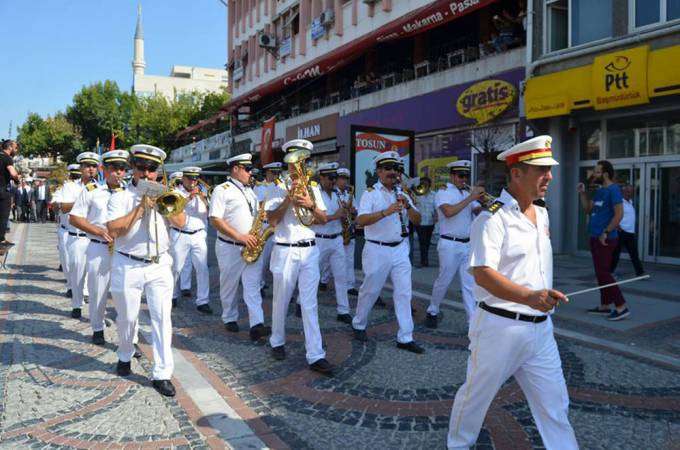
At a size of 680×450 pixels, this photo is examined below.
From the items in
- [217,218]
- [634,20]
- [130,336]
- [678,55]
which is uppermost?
[634,20]

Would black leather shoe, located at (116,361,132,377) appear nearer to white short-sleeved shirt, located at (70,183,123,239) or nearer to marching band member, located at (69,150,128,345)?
marching band member, located at (69,150,128,345)

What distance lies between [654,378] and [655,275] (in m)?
6.94

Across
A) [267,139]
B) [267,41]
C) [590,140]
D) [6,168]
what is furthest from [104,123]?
[590,140]

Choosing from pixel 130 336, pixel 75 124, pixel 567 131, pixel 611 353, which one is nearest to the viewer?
pixel 130 336

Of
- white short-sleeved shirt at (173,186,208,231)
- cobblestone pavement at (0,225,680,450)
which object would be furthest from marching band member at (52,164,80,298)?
cobblestone pavement at (0,225,680,450)

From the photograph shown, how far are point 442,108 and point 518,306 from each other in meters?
14.9

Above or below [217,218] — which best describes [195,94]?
above

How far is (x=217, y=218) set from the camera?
6.37 meters

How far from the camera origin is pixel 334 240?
26.1 ft

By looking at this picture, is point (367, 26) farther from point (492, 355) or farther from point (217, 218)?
point (492, 355)

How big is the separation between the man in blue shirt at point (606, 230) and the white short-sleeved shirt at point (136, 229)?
18.4 ft

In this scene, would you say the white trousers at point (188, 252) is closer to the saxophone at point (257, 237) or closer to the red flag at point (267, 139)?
the saxophone at point (257, 237)

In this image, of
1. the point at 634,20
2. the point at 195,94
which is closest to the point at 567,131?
the point at 634,20

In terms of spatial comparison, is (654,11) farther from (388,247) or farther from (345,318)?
(345,318)
